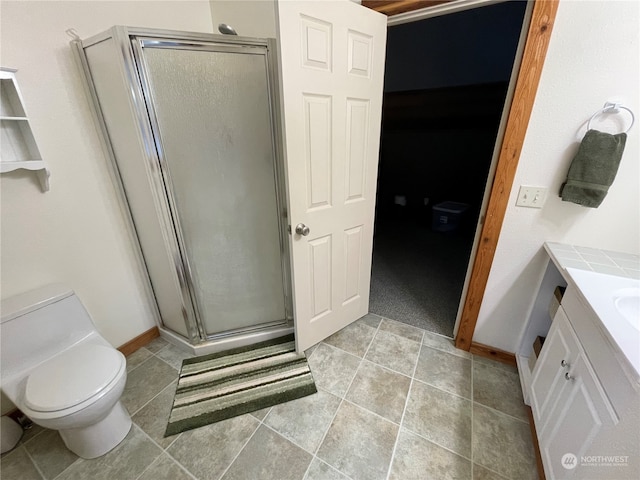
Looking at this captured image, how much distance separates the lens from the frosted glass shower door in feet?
4.38

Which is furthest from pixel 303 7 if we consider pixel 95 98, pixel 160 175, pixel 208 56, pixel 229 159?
pixel 95 98

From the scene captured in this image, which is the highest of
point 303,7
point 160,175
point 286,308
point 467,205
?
point 303,7

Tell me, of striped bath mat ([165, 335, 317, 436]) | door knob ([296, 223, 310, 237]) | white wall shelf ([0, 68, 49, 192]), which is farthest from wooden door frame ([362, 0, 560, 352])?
white wall shelf ([0, 68, 49, 192])

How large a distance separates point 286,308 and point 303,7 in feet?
5.53

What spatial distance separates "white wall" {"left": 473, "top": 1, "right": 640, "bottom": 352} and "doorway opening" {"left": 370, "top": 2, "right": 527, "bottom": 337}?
0.80 m

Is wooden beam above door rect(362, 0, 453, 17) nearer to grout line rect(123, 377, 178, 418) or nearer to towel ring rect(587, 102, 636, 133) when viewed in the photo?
towel ring rect(587, 102, 636, 133)

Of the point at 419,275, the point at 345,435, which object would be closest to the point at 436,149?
the point at 419,275

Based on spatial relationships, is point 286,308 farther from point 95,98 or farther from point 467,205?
point 467,205

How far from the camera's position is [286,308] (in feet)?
6.32

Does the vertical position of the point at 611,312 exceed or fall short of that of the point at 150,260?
it exceeds it

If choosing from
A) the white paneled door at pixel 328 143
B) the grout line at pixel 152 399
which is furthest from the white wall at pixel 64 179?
the white paneled door at pixel 328 143

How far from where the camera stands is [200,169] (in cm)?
147

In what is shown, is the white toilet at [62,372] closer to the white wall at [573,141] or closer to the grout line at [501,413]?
the grout line at [501,413]

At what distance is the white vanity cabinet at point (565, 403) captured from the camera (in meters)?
0.82
